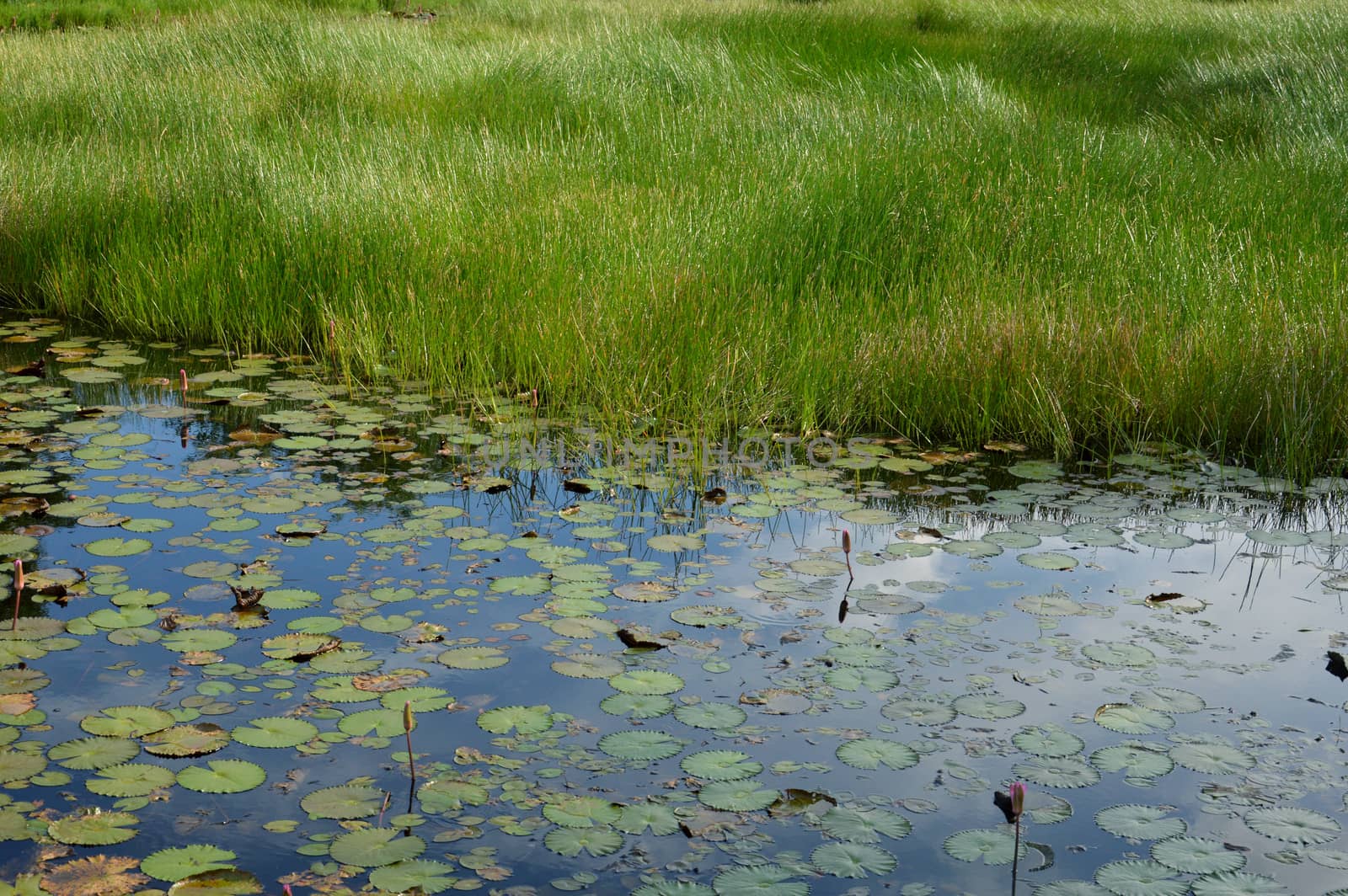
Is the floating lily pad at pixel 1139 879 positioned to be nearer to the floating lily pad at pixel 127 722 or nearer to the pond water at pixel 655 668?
the pond water at pixel 655 668

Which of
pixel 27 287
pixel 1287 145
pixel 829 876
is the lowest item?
pixel 829 876

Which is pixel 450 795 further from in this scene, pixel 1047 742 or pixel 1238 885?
pixel 1238 885

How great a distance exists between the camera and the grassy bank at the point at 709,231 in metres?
4.48

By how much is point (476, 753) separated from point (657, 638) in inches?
25.2

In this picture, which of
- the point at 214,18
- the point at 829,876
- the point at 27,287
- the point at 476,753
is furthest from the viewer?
the point at 214,18

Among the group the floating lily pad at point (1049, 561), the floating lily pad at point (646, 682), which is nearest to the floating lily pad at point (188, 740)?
the floating lily pad at point (646, 682)

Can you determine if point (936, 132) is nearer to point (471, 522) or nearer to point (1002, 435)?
point (1002, 435)

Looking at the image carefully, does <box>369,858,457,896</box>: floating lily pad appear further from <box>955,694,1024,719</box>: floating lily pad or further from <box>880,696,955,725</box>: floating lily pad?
<box>955,694,1024,719</box>: floating lily pad

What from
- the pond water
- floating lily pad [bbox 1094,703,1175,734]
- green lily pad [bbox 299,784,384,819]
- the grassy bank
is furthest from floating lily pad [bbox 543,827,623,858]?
the grassy bank

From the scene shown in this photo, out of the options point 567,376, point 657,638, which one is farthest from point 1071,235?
point 657,638

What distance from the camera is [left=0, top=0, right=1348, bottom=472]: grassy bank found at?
14.7 ft

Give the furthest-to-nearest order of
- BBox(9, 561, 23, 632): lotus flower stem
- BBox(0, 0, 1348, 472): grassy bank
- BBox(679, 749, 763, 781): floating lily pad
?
BBox(0, 0, 1348, 472): grassy bank < BBox(9, 561, 23, 632): lotus flower stem < BBox(679, 749, 763, 781): floating lily pad

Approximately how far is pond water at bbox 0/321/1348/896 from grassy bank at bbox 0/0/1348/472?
1.20 feet

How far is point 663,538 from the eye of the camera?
11.2 ft
